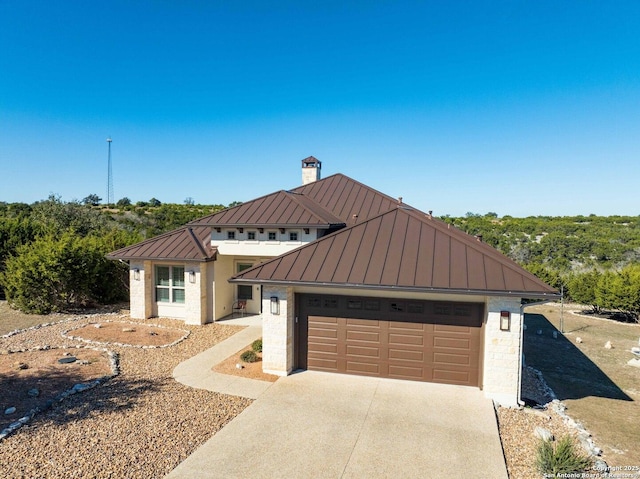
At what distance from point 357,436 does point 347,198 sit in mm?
12752

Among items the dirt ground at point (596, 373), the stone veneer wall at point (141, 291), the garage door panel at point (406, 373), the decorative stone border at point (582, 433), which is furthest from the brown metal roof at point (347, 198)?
the decorative stone border at point (582, 433)

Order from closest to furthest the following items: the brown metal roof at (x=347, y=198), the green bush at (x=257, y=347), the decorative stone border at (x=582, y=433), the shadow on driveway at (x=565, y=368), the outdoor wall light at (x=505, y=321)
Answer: the decorative stone border at (x=582, y=433), the outdoor wall light at (x=505, y=321), the shadow on driveway at (x=565, y=368), the green bush at (x=257, y=347), the brown metal roof at (x=347, y=198)

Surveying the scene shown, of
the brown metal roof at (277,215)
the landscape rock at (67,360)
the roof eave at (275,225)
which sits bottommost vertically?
the landscape rock at (67,360)

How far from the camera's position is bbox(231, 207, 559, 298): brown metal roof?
8.84 metres

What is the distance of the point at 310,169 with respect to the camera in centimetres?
2119

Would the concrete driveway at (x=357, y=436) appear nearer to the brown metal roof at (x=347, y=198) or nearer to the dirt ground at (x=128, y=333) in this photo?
the dirt ground at (x=128, y=333)

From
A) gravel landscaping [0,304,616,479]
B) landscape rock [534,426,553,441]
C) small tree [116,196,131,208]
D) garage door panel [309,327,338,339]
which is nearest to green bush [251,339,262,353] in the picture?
gravel landscaping [0,304,616,479]

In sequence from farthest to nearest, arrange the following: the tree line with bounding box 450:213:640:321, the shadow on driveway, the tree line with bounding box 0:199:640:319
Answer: the tree line with bounding box 450:213:640:321 < the tree line with bounding box 0:199:640:319 < the shadow on driveway

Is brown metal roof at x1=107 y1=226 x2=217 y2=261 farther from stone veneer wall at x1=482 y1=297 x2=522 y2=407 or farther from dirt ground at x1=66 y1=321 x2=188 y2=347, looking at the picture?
stone veneer wall at x1=482 y1=297 x2=522 y2=407

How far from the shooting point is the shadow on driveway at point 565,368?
1086 cm

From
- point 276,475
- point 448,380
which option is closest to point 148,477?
point 276,475

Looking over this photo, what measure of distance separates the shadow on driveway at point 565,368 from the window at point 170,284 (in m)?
14.1

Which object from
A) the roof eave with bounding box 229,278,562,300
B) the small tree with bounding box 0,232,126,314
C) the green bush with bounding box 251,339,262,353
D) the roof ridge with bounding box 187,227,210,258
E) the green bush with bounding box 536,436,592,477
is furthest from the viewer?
the small tree with bounding box 0,232,126,314

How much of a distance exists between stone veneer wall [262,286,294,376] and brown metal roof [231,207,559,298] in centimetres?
49
